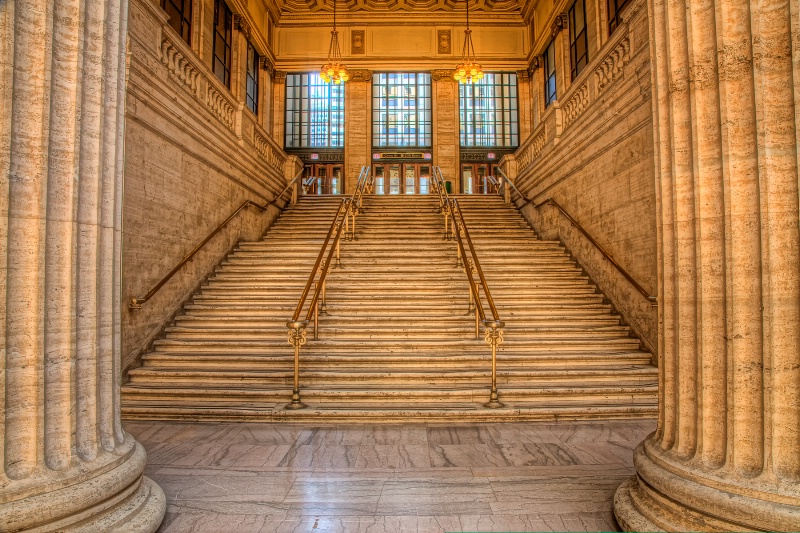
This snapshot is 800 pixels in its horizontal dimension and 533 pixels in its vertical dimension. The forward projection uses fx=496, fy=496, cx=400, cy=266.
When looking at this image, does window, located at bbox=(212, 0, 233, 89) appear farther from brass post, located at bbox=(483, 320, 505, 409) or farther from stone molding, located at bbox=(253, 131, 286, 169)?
brass post, located at bbox=(483, 320, 505, 409)

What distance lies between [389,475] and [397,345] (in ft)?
10.3

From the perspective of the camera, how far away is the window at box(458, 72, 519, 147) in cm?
1930

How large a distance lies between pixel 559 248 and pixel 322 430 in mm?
6978

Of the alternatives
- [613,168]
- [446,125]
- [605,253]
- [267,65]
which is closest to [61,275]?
[605,253]

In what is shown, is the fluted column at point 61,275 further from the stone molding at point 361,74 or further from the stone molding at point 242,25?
the stone molding at point 361,74

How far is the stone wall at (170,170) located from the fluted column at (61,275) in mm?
4134

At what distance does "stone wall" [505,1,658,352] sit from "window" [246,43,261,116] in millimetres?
10127

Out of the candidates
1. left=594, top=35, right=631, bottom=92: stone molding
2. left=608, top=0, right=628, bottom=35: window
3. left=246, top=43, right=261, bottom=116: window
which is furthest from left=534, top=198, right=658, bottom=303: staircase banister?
left=246, top=43, right=261, bottom=116: window

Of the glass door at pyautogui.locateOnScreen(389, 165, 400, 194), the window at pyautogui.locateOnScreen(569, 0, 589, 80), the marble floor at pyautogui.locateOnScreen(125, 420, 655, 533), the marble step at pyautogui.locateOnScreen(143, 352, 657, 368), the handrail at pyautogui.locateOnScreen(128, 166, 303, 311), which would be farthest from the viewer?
the glass door at pyautogui.locateOnScreen(389, 165, 400, 194)

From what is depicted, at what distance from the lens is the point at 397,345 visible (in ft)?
22.1

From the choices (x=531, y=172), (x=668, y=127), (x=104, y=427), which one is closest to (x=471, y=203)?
(x=531, y=172)

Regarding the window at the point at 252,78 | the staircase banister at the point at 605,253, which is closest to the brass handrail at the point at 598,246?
the staircase banister at the point at 605,253

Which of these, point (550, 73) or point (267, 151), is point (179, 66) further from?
point (550, 73)

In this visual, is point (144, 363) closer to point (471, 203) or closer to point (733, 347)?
point (733, 347)
